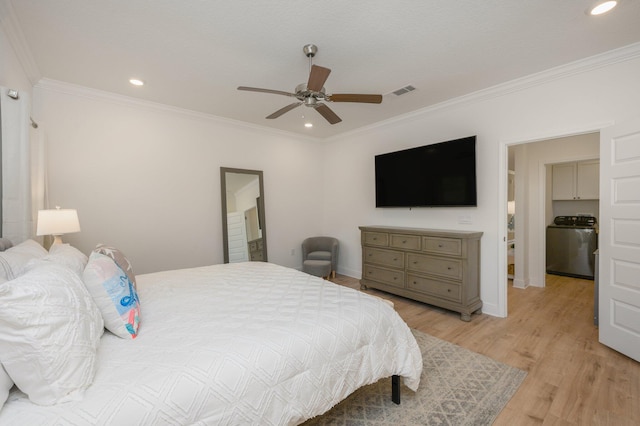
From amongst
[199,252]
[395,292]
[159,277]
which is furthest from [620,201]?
[199,252]

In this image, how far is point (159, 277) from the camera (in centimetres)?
245

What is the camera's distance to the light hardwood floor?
175 centimetres

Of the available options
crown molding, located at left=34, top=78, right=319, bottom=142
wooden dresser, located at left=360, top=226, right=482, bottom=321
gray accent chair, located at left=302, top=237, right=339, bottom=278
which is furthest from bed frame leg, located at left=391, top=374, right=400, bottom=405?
crown molding, located at left=34, top=78, right=319, bottom=142

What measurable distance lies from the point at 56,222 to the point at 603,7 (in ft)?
15.0

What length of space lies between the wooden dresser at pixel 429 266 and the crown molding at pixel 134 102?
8.57 ft

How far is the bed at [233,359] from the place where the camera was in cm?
92

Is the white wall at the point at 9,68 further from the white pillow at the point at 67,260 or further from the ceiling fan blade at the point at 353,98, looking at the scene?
the ceiling fan blade at the point at 353,98

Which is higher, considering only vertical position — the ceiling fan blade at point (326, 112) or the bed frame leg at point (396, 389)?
the ceiling fan blade at point (326, 112)

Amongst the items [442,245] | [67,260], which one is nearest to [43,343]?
[67,260]

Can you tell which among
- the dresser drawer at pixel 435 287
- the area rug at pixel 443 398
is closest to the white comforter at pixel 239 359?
the area rug at pixel 443 398

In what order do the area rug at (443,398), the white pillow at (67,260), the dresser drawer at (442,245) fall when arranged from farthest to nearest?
the dresser drawer at (442,245) → the area rug at (443,398) → the white pillow at (67,260)

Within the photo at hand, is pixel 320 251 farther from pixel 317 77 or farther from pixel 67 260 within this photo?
pixel 67 260

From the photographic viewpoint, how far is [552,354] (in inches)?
95.0

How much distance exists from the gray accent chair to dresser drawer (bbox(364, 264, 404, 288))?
739mm
